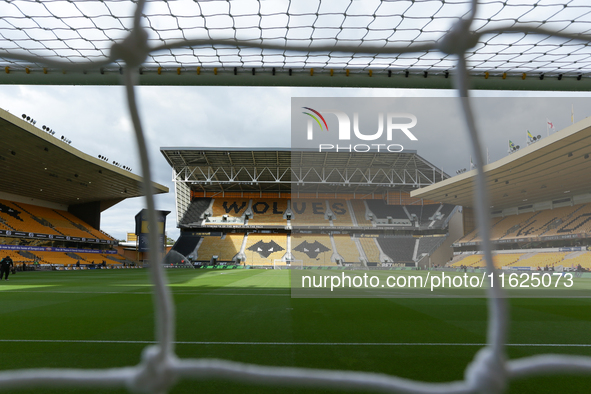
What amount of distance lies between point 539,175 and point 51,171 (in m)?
33.9

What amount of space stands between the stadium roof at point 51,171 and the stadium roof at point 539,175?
19716mm

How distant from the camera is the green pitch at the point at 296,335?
3278 mm

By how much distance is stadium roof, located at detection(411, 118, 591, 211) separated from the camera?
17.2 meters

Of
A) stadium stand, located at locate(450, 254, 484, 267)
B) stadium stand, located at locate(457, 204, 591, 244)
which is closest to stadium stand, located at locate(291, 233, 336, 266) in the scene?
stadium stand, located at locate(450, 254, 484, 267)

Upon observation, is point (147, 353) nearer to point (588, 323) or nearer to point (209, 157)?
point (588, 323)

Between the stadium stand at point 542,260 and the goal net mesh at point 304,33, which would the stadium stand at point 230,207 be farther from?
the goal net mesh at point 304,33

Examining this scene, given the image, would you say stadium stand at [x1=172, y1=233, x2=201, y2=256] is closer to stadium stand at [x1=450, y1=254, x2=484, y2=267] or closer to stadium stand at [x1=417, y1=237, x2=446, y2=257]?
stadium stand at [x1=417, y1=237, x2=446, y2=257]

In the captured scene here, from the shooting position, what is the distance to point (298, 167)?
36500mm

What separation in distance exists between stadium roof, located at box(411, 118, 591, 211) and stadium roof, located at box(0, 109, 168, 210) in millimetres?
19716

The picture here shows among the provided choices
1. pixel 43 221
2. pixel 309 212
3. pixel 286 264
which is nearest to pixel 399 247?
pixel 309 212

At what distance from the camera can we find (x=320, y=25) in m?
2.99

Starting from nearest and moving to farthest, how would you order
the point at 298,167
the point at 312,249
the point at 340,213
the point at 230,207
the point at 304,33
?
the point at 304,33 < the point at 298,167 < the point at 312,249 < the point at 340,213 < the point at 230,207

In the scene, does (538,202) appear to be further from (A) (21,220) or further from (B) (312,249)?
(A) (21,220)

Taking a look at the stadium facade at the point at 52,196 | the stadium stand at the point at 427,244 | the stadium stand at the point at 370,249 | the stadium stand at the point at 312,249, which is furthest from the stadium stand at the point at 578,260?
the stadium facade at the point at 52,196
